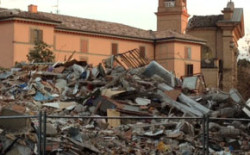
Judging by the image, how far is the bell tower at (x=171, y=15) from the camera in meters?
85.3

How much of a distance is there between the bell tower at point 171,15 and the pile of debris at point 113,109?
60345mm

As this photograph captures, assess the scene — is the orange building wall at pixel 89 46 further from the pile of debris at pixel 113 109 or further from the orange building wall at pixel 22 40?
the pile of debris at pixel 113 109

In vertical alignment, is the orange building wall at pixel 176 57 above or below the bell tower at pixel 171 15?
below

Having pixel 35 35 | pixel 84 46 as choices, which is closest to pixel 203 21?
pixel 84 46

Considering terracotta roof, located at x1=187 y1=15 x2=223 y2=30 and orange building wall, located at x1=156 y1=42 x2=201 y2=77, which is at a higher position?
terracotta roof, located at x1=187 y1=15 x2=223 y2=30

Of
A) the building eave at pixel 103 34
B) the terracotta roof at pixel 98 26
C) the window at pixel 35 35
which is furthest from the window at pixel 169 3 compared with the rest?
the window at pixel 35 35

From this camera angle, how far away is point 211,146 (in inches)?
614

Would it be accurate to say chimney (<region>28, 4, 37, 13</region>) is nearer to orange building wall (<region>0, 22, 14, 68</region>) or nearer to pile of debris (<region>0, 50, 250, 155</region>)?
orange building wall (<region>0, 22, 14, 68</region>)

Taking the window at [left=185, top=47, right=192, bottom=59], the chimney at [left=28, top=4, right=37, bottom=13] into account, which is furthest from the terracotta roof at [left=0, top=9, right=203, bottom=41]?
the window at [left=185, top=47, right=192, bottom=59]

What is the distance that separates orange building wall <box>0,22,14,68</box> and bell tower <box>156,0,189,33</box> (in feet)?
110

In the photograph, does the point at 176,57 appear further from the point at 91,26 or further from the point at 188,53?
the point at 91,26

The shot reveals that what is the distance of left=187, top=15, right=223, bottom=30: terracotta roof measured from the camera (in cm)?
8386

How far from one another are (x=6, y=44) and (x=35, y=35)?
3.07 meters

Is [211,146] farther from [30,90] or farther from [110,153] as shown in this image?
[30,90]
